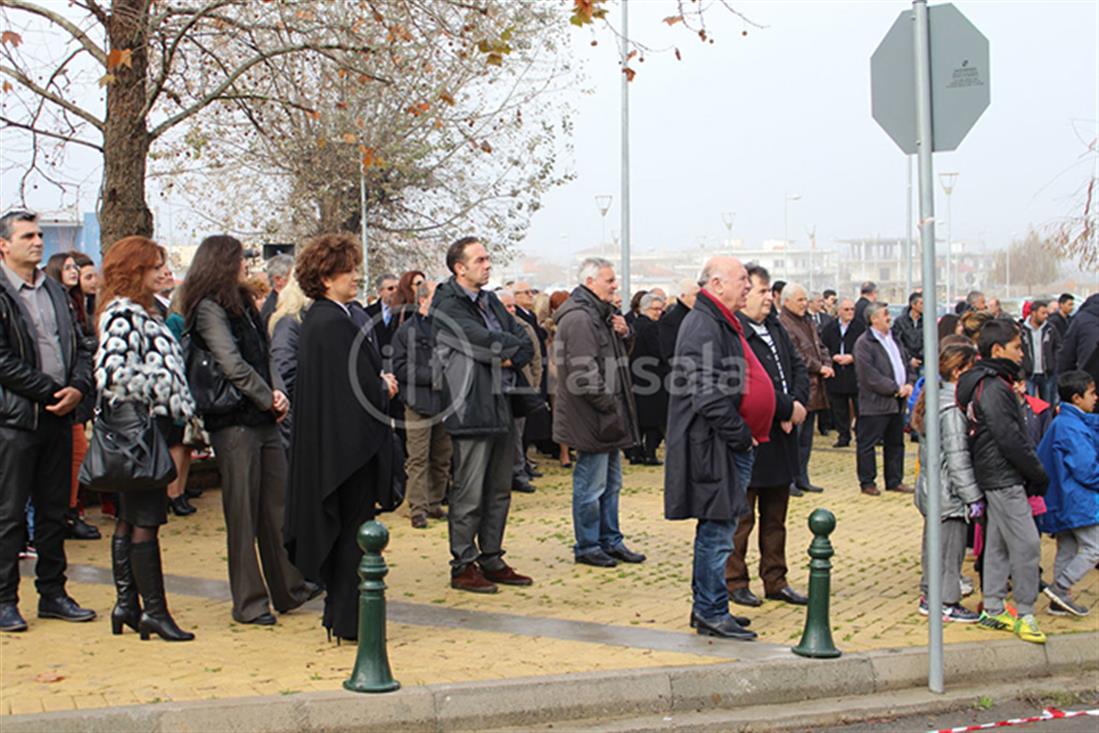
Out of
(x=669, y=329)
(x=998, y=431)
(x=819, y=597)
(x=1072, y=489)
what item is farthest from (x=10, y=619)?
(x=669, y=329)

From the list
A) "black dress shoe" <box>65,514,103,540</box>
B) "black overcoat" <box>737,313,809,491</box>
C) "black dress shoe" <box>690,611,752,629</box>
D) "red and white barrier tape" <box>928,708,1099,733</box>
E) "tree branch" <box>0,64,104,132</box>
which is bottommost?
"red and white barrier tape" <box>928,708,1099,733</box>

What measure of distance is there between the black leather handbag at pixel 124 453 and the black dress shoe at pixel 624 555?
4.06m

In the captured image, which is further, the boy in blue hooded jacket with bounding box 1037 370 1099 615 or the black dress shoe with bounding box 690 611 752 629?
the boy in blue hooded jacket with bounding box 1037 370 1099 615

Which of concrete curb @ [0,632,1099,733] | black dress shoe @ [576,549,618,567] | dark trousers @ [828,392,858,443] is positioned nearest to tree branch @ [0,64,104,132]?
black dress shoe @ [576,549,618,567]

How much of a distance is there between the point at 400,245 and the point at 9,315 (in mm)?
24660

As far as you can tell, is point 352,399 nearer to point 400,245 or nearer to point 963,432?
point 963,432

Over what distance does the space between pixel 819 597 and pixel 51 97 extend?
336 inches

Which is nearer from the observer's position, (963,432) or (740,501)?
(740,501)

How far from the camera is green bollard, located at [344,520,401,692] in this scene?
6488mm

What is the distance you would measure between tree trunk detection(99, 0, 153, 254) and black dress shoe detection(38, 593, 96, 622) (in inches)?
196

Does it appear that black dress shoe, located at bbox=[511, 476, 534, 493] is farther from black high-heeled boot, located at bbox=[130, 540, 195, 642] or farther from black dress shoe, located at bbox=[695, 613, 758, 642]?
black high-heeled boot, located at bbox=[130, 540, 195, 642]

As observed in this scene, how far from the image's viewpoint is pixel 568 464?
17078 mm

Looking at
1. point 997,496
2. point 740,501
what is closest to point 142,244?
point 740,501

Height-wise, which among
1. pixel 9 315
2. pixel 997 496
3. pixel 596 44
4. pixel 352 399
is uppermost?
pixel 596 44
